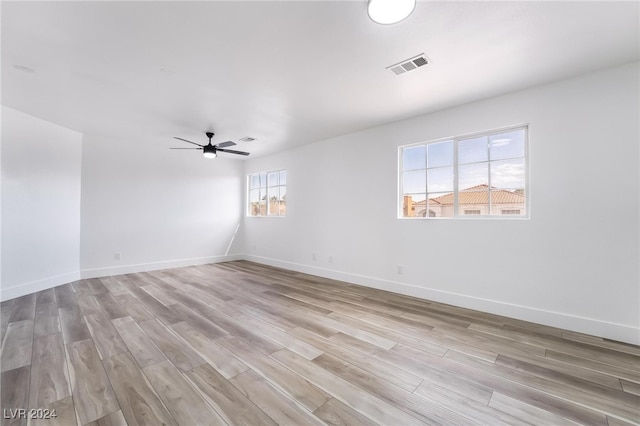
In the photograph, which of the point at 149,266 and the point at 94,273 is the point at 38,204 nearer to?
the point at 94,273

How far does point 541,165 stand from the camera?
294 cm

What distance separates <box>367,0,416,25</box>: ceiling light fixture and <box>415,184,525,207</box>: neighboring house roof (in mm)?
2420

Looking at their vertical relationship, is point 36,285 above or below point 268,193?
below

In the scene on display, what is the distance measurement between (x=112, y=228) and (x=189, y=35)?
4658 millimetres

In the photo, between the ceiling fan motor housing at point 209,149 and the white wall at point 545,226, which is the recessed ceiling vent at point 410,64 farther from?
the ceiling fan motor housing at point 209,149

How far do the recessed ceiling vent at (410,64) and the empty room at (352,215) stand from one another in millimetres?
40

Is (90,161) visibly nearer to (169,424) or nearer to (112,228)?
(112,228)

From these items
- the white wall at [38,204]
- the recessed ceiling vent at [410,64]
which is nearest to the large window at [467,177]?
the recessed ceiling vent at [410,64]

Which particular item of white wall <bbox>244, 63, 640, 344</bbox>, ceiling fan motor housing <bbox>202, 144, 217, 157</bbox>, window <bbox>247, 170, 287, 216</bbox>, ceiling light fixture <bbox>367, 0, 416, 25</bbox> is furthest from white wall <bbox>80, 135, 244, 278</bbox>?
ceiling light fixture <bbox>367, 0, 416, 25</bbox>

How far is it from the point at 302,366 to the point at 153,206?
5227 mm

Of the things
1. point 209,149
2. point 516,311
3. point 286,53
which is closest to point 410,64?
point 286,53

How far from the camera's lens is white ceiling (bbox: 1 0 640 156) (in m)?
1.90

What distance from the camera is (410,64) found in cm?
253

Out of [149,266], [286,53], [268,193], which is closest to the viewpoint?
[286,53]
